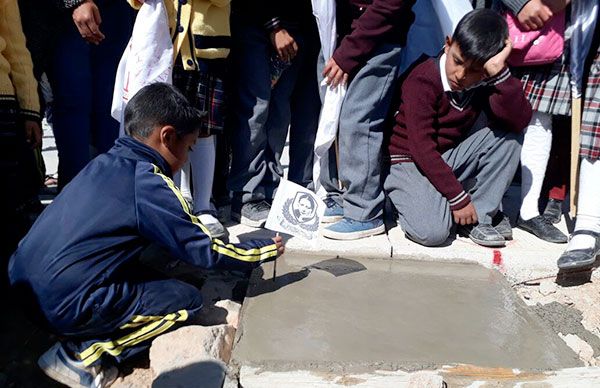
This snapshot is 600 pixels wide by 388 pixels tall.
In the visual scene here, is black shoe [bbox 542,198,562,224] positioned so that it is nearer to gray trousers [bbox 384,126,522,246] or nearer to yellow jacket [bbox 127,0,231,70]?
gray trousers [bbox 384,126,522,246]

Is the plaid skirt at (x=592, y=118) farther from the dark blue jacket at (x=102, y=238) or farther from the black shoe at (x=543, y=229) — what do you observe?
the dark blue jacket at (x=102, y=238)

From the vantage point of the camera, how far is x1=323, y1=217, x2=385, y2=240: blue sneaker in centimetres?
300

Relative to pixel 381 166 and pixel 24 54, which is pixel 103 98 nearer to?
pixel 24 54

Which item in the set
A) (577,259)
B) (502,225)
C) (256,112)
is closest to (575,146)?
(502,225)

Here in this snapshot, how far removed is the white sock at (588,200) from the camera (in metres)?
2.93

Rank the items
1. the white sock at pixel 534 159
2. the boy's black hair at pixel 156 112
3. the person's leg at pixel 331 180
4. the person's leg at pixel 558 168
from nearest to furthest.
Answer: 1. the boy's black hair at pixel 156 112
2. the white sock at pixel 534 159
3. the person's leg at pixel 331 180
4. the person's leg at pixel 558 168

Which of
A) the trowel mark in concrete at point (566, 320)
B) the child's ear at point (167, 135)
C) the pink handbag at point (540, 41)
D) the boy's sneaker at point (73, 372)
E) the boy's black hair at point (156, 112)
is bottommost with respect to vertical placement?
the boy's sneaker at point (73, 372)

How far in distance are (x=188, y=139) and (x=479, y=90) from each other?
163cm

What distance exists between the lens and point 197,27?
109 inches

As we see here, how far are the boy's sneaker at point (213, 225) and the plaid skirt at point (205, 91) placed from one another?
1.40 ft

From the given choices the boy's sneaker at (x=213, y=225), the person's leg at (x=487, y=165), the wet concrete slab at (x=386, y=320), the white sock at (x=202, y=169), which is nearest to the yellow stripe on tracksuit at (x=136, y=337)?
the wet concrete slab at (x=386, y=320)

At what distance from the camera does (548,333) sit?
2293 millimetres

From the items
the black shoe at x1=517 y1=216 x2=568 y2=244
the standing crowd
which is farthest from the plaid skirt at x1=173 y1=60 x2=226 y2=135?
the black shoe at x1=517 y1=216 x2=568 y2=244

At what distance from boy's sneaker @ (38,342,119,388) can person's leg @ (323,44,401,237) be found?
132 centimetres
